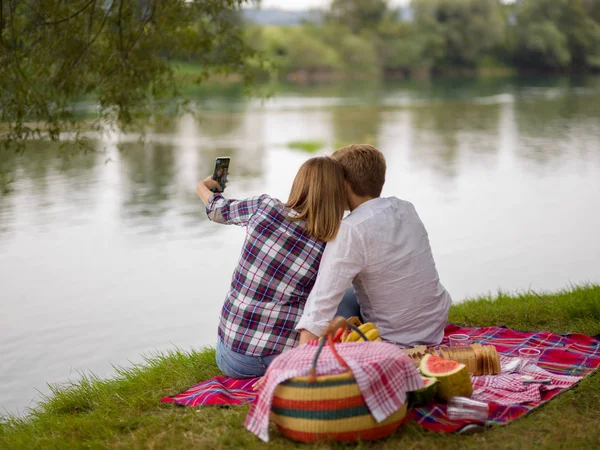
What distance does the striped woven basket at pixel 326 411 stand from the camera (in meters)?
2.97

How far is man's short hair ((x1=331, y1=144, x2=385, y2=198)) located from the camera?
3812 mm

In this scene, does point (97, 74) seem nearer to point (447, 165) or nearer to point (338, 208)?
point (338, 208)

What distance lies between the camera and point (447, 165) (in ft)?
57.3

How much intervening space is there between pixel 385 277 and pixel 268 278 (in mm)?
595

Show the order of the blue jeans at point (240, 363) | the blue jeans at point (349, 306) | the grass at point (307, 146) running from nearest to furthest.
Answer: the blue jeans at point (240, 363) → the blue jeans at point (349, 306) → the grass at point (307, 146)

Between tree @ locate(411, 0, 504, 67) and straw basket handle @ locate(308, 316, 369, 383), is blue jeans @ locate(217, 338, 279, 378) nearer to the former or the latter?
straw basket handle @ locate(308, 316, 369, 383)

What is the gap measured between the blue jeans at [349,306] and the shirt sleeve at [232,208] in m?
0.68

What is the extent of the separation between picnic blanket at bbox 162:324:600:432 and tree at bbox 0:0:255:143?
2.59 m

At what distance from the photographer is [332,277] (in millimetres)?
3592

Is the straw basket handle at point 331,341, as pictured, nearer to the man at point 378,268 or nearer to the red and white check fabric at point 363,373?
the red and white check fabric at point 363,373

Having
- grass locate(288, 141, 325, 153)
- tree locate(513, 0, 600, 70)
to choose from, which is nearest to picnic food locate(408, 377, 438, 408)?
grass locate(288, 141, 325, 153)

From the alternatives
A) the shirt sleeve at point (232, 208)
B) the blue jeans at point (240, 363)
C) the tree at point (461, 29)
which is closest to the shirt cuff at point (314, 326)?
the blue jeans at point (240, 363)

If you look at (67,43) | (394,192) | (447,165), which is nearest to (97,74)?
(67,43)

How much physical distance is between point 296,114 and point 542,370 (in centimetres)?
2755
